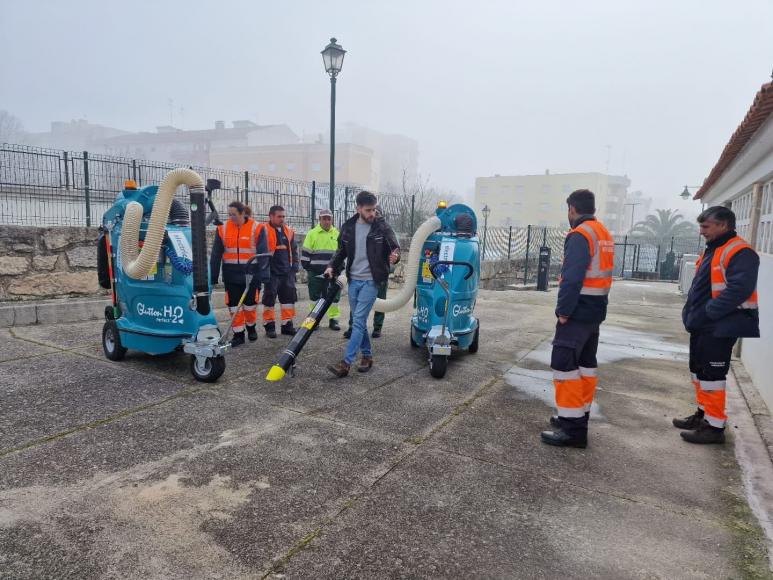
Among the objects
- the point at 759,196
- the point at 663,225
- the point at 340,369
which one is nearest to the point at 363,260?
the point at 340,369

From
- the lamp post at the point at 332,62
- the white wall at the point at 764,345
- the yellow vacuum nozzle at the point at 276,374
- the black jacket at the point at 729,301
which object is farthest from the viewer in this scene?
the lamp post at the point at 332,62

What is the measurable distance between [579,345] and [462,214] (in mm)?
2548

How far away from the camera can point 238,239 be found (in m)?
5.91

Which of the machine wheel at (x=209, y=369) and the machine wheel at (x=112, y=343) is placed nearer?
the machine wheel at (x=209, y=369)

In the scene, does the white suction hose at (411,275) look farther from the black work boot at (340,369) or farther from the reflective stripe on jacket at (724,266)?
the reflective stripe on jacket at (724,266)

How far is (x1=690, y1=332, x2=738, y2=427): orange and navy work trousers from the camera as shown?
139 inches

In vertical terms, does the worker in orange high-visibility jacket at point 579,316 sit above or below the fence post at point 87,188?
below

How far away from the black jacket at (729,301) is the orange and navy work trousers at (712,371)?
84mm

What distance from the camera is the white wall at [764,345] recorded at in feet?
14.3

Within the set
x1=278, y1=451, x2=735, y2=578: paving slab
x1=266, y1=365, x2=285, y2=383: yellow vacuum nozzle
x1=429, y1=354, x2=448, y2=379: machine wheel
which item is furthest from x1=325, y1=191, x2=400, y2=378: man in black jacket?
x1=278, y1=451, x2=735, y2=578: paving slab

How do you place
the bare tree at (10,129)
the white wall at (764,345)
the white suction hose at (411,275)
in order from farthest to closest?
the bare tree at (10,129)
the white suction hose at (411,275)
the white wall at (764,345)

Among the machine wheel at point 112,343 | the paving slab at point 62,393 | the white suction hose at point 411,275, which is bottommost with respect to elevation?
the paving slab at point 62,393

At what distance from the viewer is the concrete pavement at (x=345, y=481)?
87.1 inches

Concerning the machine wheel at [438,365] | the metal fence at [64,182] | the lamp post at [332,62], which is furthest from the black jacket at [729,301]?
the lamp post at [332,62]
